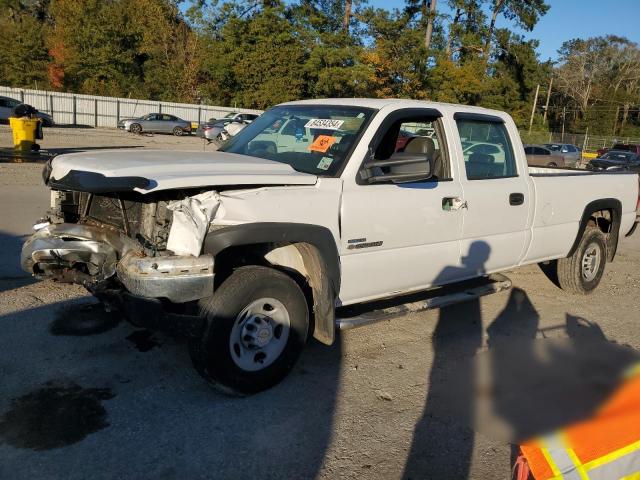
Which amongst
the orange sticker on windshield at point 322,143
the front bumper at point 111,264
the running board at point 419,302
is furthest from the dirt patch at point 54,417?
the orange sticker on windshield at point 322,143

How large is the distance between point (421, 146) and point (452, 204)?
65cm

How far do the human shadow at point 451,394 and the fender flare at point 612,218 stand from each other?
1.40 meters

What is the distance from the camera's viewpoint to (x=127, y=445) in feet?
10.5

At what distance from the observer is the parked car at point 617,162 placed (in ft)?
92.6

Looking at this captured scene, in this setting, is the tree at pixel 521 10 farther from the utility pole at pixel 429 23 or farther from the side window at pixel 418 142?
the side window at pixel 418 142

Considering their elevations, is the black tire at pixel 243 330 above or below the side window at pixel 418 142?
below

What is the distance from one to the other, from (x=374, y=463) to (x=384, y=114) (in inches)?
100

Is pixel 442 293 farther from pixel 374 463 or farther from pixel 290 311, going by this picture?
pixel 374 463

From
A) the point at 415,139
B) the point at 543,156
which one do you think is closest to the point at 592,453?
the point at 415,139

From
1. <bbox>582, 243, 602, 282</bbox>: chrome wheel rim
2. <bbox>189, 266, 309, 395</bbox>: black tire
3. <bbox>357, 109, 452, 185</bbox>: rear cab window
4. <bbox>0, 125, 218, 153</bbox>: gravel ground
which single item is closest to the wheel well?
<bbox>189, 266, 309, 395</bbox>: black tire

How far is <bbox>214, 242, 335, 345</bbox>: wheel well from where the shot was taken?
382 cm

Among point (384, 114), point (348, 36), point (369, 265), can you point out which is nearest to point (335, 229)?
point (369, 265)

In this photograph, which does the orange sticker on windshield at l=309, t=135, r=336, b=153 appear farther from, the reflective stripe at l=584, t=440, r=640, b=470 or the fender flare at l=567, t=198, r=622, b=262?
the fender flare at l=567, t=198, r=622, b=262

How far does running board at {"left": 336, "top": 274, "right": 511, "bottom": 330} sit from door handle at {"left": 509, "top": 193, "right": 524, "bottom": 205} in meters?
0.79
